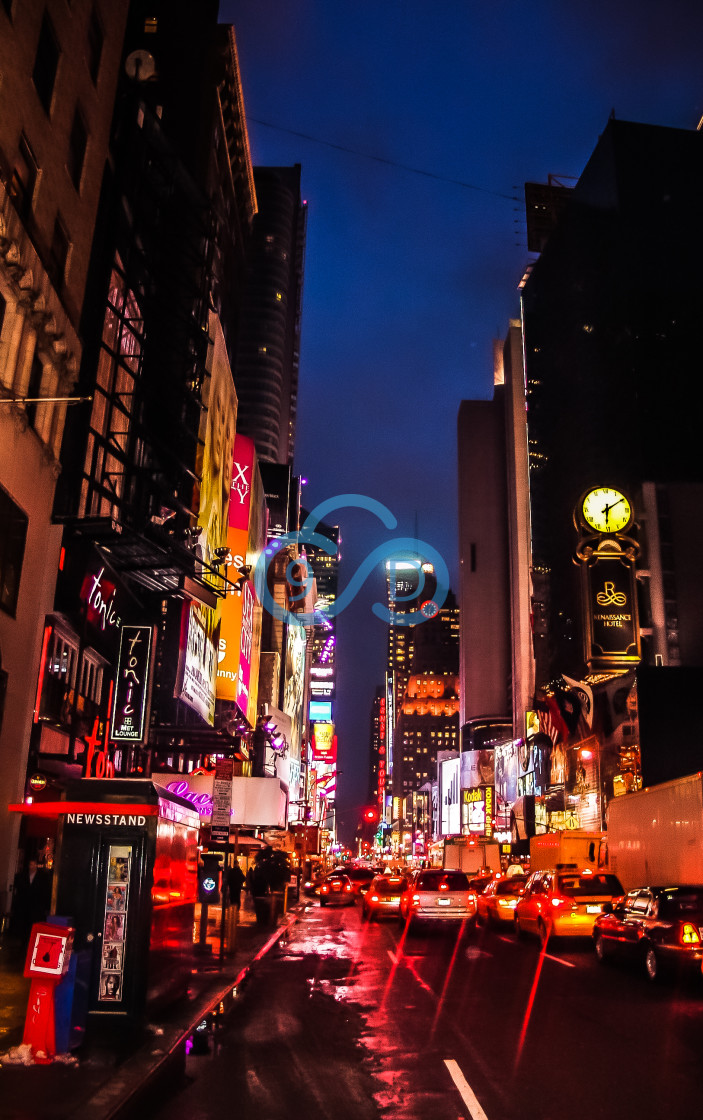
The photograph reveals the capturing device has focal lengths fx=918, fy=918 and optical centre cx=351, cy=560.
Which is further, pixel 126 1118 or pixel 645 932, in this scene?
pixel 645 932

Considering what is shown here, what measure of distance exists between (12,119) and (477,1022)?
1830 centimetres

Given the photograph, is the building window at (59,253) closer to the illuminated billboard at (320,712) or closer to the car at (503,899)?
the car at (503,899)

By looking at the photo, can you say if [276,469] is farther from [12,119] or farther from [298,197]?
[298,197]

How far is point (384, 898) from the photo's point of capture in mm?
32750

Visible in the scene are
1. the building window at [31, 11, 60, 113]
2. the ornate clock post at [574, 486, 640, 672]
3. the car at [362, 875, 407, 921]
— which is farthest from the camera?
the ornate clock post at [574, 486, 640, 672]

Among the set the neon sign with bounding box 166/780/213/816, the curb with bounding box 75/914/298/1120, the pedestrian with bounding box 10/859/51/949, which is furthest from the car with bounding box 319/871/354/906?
the curb with bounding box 75/914/298/1120

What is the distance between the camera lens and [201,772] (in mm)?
43781

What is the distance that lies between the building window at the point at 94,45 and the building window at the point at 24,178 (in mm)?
5666

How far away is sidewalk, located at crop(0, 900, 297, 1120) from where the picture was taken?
22.4 ft

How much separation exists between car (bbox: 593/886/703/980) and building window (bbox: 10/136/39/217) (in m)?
17.9

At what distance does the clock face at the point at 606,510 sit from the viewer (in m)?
41.8

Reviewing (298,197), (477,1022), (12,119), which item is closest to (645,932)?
(477,1022)

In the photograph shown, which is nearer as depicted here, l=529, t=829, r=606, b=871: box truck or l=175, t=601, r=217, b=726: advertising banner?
l=529, t=829, r=606, b=871: box truck

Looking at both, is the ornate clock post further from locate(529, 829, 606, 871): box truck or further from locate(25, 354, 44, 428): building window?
locate(25, 354, 44, 428): building window
